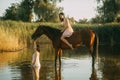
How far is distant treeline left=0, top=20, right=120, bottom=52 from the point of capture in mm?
26459

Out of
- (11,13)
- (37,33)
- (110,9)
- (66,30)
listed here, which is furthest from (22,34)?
(11,13)

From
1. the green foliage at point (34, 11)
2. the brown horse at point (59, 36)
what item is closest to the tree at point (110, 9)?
the green foliage at point (34, 11)

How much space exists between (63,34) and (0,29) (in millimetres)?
10488

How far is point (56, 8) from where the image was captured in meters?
78.3

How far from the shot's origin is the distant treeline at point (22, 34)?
26.5 metres

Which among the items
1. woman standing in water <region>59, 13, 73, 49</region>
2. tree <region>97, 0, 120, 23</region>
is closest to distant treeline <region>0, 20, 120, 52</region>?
woman standing in water <region>59, 13, 73, 49</region>

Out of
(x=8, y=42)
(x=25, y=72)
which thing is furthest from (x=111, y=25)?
(x=25, y=72)

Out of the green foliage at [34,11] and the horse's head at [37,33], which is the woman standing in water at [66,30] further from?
the green foliage at [34,11]

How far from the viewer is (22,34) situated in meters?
33.0

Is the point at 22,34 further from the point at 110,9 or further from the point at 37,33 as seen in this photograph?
the point at 110,9

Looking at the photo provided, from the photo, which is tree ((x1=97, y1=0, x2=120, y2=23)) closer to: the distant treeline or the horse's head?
the distant treeline

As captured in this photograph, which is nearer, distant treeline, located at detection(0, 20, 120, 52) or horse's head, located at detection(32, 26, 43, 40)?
horse's head, located at detection(32, 26, 43, 40)

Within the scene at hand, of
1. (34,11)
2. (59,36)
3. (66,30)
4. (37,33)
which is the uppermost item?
(34,11)

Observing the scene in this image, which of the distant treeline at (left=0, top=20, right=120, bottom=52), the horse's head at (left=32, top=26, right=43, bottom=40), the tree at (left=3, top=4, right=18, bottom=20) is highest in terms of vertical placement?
the tree at (left=3, top=4, right=18, bottom=20)
